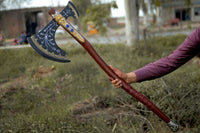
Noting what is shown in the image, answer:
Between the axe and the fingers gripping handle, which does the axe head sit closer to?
the axe

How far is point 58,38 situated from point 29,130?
57.3 inches

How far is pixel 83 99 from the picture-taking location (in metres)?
4.00

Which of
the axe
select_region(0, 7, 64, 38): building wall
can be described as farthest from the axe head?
select_region(0, 7, 64, 38): building wall

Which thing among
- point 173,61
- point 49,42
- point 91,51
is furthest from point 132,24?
point 49,42

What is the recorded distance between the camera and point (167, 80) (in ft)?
11.7

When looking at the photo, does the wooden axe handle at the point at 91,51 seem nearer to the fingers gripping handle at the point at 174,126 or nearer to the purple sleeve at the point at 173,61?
the fingers gripping handle at the point at 174,126

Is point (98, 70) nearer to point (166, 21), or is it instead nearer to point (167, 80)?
point (167, 80)

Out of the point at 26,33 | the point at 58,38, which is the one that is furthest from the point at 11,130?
the point at 26,33

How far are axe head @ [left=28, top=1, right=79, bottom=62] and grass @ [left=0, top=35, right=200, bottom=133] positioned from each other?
0.76 metres

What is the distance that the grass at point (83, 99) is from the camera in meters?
2.93

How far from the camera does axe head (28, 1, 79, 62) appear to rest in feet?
5.96

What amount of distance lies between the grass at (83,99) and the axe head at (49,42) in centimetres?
76

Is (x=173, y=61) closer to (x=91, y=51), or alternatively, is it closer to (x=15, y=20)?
(x=91, y=51)

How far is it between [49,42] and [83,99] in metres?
2.25
